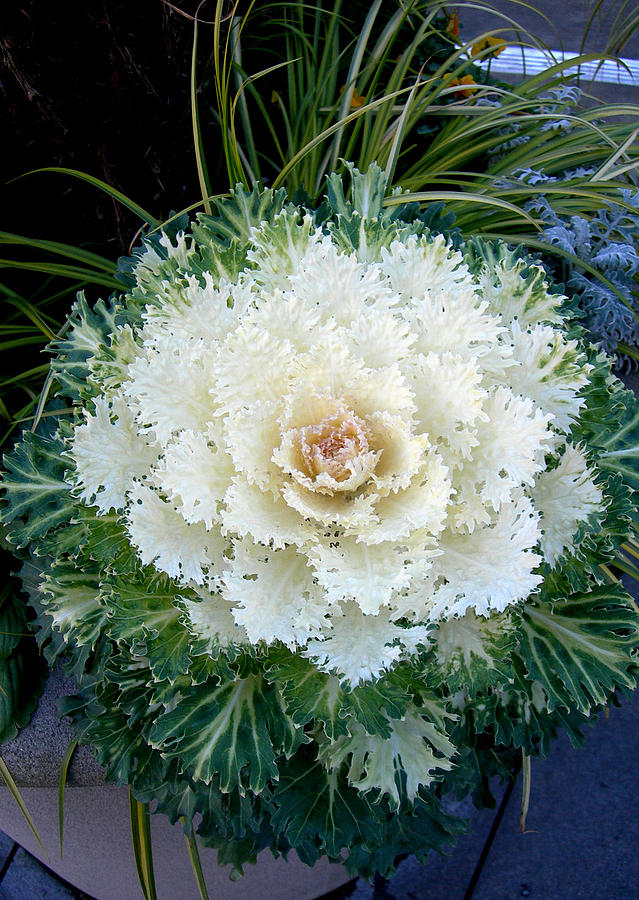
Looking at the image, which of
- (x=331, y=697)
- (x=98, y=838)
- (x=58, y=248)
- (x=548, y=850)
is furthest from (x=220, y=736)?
(x=548, y=850)

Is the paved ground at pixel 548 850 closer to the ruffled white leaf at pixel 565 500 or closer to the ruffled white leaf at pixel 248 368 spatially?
the ruffled white leaf at pixel 565 500

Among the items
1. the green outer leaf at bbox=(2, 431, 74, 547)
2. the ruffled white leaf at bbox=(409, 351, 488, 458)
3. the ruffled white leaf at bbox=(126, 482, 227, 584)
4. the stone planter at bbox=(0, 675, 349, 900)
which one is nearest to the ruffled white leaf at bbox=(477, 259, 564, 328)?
the ruffled white leaf at bbox=(409, 351, 488, 458)

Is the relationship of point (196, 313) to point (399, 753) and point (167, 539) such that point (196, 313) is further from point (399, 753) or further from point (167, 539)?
point (399, 753)

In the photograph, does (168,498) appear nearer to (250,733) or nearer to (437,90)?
(250,733)

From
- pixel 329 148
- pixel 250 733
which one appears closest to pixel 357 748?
pixel 250 733

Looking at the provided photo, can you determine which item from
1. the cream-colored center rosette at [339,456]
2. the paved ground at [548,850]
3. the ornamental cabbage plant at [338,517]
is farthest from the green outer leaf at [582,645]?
the paved ground at [548,850]

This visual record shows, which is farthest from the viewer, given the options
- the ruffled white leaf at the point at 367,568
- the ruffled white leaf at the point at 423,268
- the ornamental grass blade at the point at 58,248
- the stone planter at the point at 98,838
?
the ornamental grass blade at the point at 58,248
